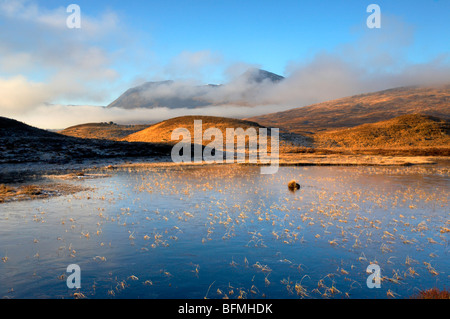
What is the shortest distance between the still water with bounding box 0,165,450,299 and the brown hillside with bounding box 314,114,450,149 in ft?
222

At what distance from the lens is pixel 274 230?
17.1m

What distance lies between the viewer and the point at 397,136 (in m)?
93.1

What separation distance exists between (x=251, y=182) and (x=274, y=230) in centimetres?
1894

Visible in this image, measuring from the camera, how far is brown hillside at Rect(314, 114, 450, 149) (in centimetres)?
8625

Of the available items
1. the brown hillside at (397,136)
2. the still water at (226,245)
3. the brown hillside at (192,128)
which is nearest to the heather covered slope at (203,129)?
the brown hillside at (192,128)

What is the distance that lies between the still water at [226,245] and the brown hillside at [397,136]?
6767cm

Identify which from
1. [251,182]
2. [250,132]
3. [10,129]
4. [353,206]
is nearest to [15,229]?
[353,206]
